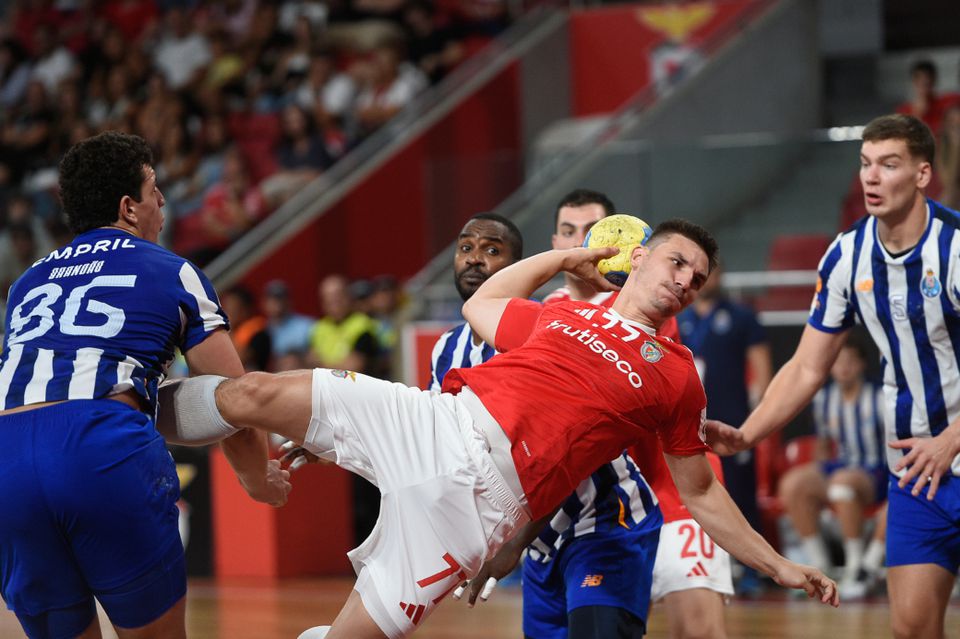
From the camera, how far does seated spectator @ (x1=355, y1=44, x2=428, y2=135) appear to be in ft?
45.6

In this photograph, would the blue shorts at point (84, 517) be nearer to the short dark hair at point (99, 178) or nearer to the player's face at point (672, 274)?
the short dark hair at point (99, 178)

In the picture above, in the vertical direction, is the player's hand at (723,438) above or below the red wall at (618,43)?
below

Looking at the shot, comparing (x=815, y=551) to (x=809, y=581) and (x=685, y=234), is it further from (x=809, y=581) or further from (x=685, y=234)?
(x=685, y=234)

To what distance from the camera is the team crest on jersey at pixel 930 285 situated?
16.4 feet

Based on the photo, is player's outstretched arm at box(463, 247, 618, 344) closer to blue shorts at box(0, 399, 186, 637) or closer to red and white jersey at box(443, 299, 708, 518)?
red and white jersey at box(443, 299, 708, 518)

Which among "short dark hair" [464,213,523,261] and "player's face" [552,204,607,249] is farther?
"player's face" [552,204,607,249]

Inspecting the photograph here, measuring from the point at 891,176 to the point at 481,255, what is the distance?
1.53 m

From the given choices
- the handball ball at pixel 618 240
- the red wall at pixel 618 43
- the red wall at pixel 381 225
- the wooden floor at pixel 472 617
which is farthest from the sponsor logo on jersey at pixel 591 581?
the red wall at pixel 618 43

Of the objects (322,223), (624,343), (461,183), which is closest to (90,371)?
(624,343)

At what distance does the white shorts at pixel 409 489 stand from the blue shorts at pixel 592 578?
77 cm

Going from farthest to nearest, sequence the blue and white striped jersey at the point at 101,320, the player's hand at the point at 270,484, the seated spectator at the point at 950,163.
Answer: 1. the seated spectator at the point at 950,163
2. the player's hand at the point at 270,484
3. the blue and white striped jersey at the point at 101,320

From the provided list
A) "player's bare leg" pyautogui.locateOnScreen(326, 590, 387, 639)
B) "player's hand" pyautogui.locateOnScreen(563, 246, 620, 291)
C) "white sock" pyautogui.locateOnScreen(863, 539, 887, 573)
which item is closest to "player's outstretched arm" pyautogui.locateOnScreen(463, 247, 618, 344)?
"player's hand" pyautogui.locateOnScreen(563, 246, 620, 291)

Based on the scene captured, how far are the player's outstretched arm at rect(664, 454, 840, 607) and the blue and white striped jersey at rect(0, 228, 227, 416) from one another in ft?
5.00

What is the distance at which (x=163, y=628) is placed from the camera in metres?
4.06
